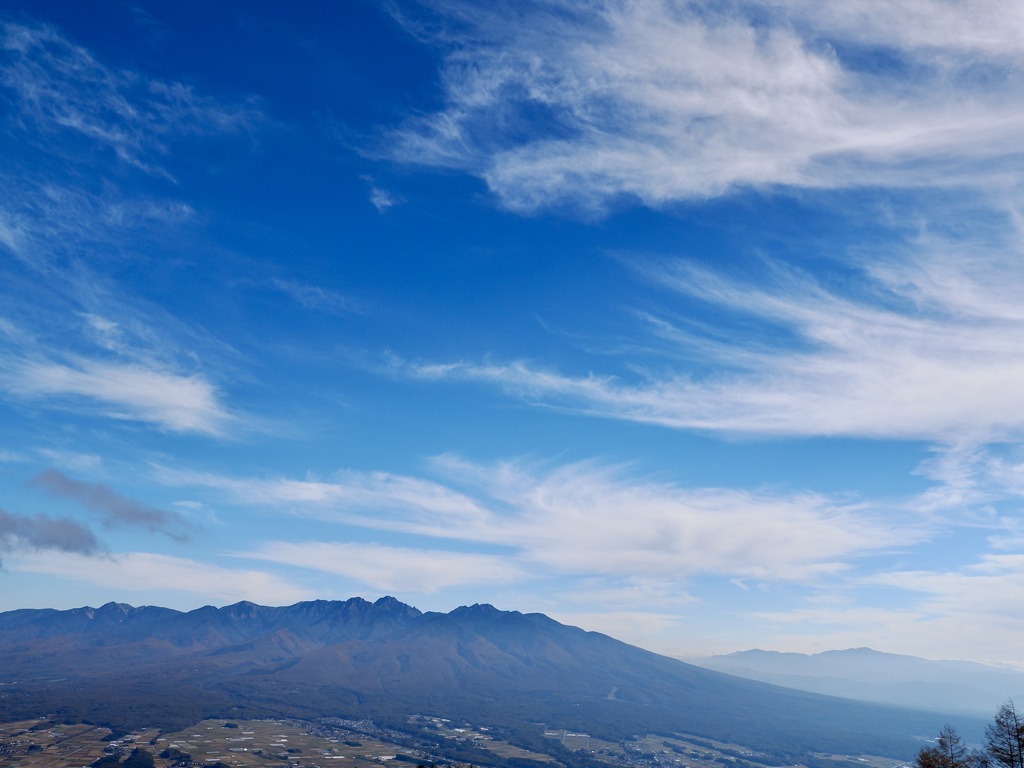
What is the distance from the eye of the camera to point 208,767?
620 feet

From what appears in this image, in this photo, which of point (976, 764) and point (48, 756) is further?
point (48, 756)

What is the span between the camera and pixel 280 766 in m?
198

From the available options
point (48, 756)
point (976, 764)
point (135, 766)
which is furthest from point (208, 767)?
point (976, 764)

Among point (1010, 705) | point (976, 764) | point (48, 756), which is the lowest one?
point (48, 756)

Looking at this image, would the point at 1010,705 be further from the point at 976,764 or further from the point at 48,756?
the point at 48,756

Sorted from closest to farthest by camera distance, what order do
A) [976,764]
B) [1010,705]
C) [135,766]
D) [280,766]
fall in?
[1010,705], [976,764], [135,766], [280,766]

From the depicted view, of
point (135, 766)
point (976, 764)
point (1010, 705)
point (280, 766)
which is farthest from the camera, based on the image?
point (280, 766)

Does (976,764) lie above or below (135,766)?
above

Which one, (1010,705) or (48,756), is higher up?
(1010,705)

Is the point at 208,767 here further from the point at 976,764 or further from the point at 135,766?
the point at 976,764

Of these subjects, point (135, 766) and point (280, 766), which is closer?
point (135, 766)

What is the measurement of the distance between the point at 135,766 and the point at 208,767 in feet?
60.9

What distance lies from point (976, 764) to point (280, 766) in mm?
189663

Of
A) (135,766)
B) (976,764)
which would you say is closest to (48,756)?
(135,766)
